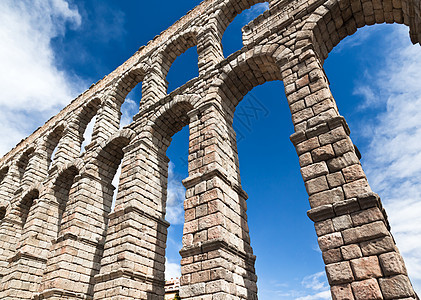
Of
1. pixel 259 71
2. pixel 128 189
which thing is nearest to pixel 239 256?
pixel 128 189

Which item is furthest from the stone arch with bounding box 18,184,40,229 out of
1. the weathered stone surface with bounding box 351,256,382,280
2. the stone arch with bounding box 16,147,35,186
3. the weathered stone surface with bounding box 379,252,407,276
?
the weathered stone surface with bounding box 379,252,407,276

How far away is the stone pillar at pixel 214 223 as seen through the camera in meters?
5.62

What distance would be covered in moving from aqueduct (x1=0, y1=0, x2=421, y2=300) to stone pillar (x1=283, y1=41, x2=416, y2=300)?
0.06 ft

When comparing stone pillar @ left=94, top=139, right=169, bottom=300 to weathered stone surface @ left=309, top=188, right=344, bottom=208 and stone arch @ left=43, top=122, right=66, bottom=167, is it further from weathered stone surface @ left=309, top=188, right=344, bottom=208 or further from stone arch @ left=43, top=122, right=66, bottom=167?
stone arch @ left=43, top=122, right=66, bottom=167

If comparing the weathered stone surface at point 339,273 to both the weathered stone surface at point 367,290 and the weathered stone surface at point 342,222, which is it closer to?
the weathered stone surface at point 367,290

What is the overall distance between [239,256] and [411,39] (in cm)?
658

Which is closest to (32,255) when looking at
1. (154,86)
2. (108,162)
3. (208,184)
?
(108,162)

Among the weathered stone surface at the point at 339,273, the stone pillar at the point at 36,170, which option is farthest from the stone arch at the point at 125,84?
the weathered stone surface at the point at 339,273

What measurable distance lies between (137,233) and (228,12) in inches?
376

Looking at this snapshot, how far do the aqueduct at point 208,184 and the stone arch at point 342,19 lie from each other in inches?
1.2

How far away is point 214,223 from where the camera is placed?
6066 mm

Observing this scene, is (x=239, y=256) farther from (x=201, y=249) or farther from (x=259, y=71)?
(x=259, y=71)

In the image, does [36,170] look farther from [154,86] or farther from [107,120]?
[154,86]

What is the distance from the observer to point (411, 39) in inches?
265
